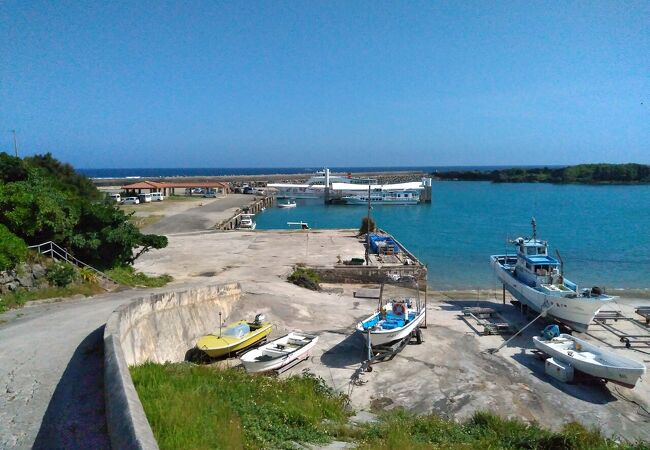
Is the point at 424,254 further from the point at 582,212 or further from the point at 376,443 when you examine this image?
the point at 582,212

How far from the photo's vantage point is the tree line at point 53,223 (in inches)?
607

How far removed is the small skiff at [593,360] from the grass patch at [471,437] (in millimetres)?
4978

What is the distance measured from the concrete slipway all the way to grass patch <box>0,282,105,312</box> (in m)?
0.71

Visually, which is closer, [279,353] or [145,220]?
[279,353]

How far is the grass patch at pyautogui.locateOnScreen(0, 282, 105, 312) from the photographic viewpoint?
12922 mm

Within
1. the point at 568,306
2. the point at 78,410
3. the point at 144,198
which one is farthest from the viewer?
the point at 144,198

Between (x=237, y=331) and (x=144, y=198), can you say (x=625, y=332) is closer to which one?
(x=237, y=331)

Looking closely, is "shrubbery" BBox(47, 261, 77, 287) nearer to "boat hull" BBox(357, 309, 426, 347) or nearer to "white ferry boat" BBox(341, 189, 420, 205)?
"boat hull" BBox(357, 309, 426, 347)

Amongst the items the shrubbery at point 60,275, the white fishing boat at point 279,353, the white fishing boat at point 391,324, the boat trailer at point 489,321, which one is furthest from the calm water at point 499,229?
the shrubbery at point 60,275

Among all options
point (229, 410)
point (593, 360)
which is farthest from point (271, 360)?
point (593, 360)

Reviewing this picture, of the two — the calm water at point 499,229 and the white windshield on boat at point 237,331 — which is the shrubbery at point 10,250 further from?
the calm water at point 499,229

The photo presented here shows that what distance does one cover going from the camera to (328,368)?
565 inches

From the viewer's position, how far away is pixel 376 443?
770 centimetres

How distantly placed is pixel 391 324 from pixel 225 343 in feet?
18.0
